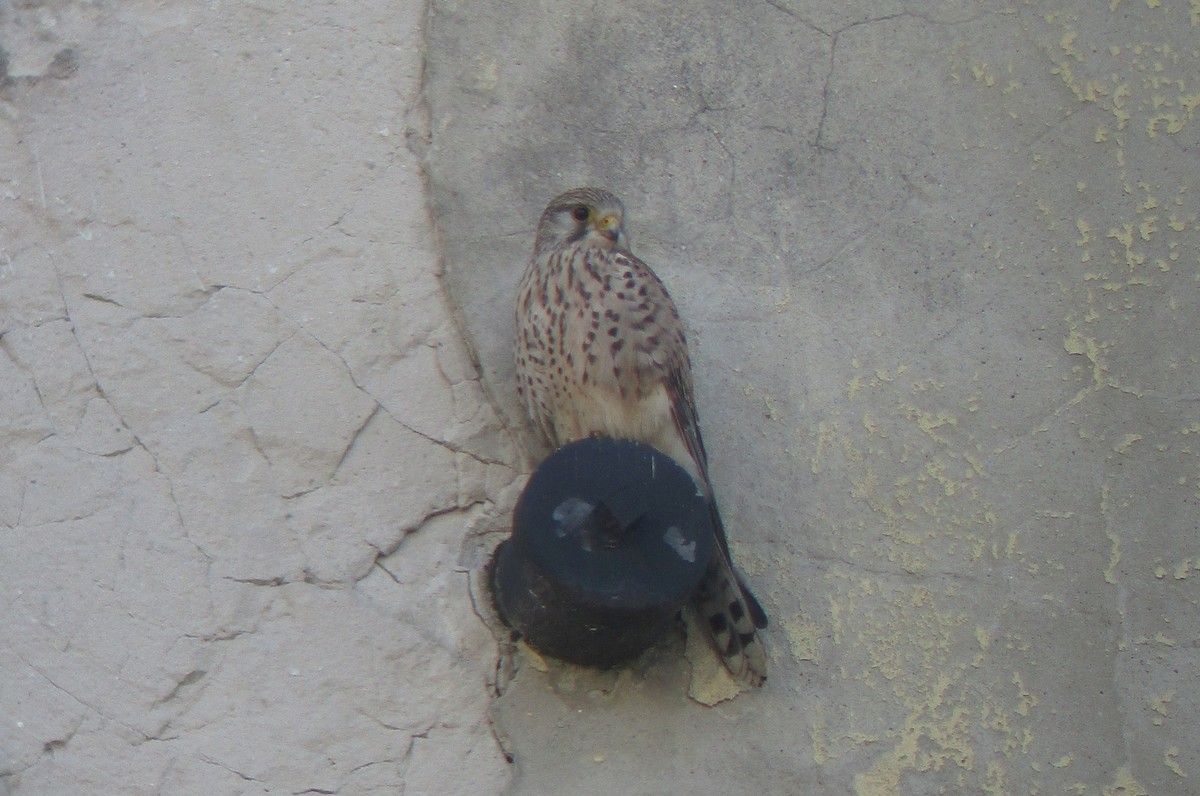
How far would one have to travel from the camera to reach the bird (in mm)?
2473

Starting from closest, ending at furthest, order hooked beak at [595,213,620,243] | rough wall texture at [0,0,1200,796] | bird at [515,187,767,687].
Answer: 1. rough wall texture at [0,0,1200,796]
2. bird at [515,187,767,687]
3. hooked beak at [595,213,620,243]

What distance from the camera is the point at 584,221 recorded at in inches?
102

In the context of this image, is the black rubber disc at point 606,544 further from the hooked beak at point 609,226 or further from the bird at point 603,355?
the hooked beak at point 609,226

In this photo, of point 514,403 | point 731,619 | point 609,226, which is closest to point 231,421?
point 514,403

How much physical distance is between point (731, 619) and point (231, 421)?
998mm

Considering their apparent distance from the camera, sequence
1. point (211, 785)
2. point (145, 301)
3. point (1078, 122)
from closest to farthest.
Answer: point (211, 785) < point (145, 301) < point (1078, 122)

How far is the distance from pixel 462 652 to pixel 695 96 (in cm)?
124

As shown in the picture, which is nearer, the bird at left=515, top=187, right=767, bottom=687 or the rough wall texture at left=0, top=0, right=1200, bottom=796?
the rough wall texture at left=0, top=0, right=1200, bottom=796

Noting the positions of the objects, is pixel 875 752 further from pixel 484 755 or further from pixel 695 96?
pixel 695 96

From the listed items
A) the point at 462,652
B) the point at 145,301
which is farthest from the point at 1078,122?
the point at 145,301

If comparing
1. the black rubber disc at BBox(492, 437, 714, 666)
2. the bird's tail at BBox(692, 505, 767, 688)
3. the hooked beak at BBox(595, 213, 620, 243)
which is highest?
the hooked beak at BBox(595, 213, 620, 243)

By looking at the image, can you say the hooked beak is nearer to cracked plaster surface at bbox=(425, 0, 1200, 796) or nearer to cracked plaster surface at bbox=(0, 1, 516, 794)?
cracked plaster surface at bbox=(425, 0, 1200, 796)

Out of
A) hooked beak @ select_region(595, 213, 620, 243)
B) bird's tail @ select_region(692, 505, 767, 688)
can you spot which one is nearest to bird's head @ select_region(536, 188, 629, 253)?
hooked beak @ select_region(595, 213, 620, 243)

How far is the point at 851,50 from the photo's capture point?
273cm
